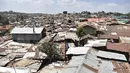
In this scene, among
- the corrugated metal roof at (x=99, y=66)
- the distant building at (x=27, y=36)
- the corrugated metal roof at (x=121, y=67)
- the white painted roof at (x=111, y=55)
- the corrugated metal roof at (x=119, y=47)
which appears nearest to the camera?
the corrugated metal roof at (x=99, y=66)

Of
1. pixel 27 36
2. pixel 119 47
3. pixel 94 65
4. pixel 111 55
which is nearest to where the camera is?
pixel 94 65

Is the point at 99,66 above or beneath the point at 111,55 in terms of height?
beneath

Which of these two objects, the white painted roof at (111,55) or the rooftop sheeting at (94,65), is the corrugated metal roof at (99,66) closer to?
the rooftop sheeting at (94,65)

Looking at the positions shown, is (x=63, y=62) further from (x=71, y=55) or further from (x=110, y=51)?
(x=110, y=51)

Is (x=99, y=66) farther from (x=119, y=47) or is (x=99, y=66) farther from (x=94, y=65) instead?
(x=119, y=47)

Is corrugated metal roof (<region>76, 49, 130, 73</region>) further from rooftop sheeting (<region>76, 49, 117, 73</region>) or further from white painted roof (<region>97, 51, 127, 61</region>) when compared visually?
white painted roof (<region>97, 51, 127, 61</region>)

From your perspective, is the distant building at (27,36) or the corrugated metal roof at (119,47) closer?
the corrugated metal roof at (119,47)

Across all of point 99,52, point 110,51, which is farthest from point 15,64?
point 110,51

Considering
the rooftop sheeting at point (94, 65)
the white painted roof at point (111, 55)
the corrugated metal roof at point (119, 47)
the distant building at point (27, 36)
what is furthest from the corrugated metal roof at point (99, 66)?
the distant building at point (27, 36)

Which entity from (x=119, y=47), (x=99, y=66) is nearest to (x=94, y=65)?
(x=99, y=66)

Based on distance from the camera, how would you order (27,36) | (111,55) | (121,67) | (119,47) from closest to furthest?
(121,67) < (111,55) < (119,47) < (27,36)

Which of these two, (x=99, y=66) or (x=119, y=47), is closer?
(x=99, y=66)

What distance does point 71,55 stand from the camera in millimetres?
19922

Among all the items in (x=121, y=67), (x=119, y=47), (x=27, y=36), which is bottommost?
(x=121, y=67)
